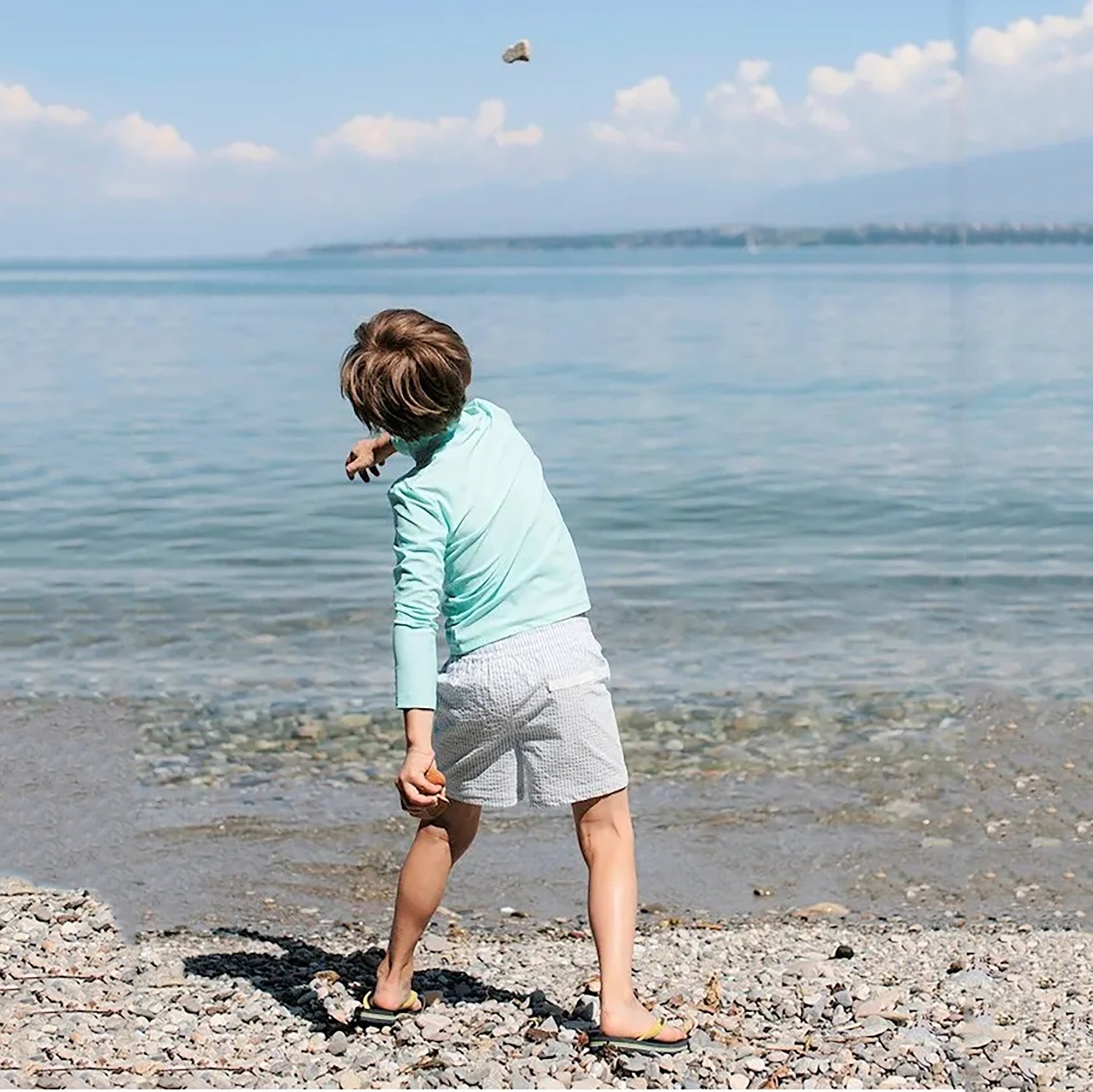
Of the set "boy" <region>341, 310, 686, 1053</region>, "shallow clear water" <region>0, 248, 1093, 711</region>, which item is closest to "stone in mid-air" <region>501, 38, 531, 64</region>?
"boy" <region>341, 310, 686, 1053</region>

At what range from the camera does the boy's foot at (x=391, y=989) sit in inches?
156

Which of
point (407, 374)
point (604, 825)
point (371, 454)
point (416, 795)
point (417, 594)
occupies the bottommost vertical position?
point (604, 825)

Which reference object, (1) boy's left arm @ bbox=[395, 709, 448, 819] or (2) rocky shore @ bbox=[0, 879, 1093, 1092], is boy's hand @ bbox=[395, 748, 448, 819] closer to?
(1) boy's left arm @ bbox=[395, 709, 448, 819]

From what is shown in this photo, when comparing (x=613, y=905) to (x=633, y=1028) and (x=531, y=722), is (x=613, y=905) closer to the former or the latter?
(x=633, y=1028)

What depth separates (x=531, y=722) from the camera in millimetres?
3691

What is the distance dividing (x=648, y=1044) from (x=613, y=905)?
1.06ft

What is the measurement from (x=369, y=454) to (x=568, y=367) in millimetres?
26955

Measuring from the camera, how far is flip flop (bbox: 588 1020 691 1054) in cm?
368

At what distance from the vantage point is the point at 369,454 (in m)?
3.84

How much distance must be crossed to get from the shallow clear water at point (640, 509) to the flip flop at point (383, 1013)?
4064mm

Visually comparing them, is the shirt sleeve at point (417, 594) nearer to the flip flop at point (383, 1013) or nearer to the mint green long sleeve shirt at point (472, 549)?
the mint green long sleeve shirt at point (472, 549)

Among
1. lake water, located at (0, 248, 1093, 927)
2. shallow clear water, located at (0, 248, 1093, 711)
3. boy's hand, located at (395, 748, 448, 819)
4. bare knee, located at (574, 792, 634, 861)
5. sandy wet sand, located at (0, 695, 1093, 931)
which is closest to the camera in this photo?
boy's hand, located at (395, 748, 448, 819)

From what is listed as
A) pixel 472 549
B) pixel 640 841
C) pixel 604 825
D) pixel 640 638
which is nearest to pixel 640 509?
pixel 640 638

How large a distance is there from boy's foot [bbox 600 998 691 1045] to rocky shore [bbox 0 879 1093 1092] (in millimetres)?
56
